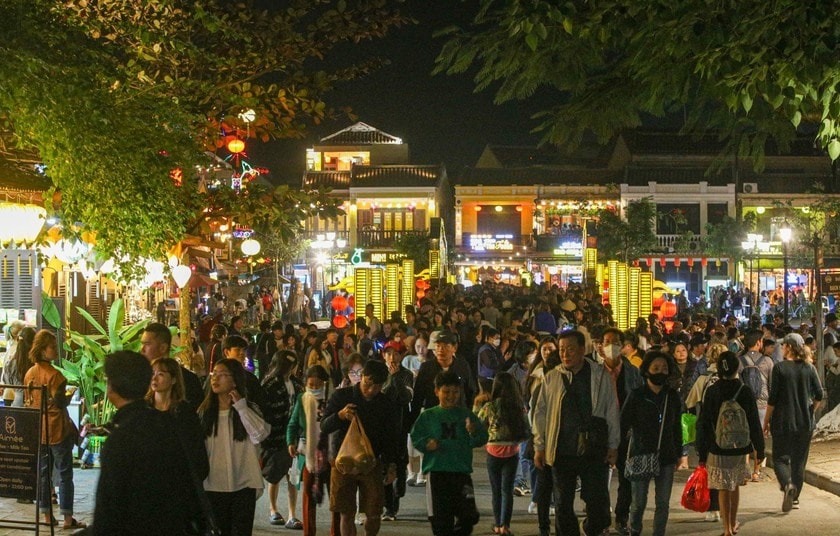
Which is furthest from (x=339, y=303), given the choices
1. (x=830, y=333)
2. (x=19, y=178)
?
(x=19, y=178)

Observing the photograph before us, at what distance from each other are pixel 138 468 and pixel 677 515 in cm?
668

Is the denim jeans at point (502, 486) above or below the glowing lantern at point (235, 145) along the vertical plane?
below

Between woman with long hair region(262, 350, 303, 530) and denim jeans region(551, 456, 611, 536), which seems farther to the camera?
woman with long hair region(262, 350, 303, 530)

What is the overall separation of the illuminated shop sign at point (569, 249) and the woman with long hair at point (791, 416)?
40.8m

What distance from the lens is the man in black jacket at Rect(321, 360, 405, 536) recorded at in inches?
295

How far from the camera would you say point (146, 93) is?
9.52m

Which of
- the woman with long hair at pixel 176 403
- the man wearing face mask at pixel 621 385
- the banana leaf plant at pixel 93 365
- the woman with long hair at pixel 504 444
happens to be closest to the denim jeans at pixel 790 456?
the man wearing face mask at pixel 621 385

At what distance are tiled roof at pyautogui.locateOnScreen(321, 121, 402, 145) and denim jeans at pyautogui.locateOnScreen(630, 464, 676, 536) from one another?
54208 millimetres

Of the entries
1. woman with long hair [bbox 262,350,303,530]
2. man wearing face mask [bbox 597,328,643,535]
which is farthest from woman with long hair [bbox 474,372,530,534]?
woman with long hair [bbox 262,350,303,530]

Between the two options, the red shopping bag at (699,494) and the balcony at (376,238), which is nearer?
the red shopping bag at (699,494)

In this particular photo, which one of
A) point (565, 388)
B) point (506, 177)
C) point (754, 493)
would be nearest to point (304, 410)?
point (565, 388)

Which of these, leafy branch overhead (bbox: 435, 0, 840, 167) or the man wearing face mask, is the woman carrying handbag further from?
leafy branch overhead (bbox: 435, 0, 840, 167)

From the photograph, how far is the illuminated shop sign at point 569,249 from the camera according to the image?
51244 mm

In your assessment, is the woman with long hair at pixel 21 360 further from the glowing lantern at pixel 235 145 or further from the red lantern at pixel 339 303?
the red lantern at pixel 339 303
